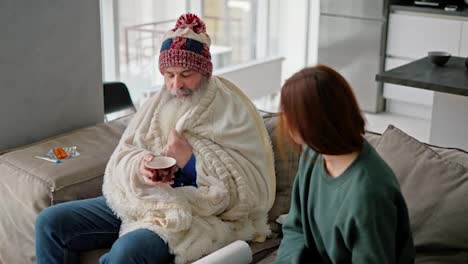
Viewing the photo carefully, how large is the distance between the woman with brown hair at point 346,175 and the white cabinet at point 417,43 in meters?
3.62

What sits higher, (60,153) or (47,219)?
(60,153)

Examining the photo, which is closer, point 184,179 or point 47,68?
point 184,179

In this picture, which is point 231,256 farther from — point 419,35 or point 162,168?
point 419,35

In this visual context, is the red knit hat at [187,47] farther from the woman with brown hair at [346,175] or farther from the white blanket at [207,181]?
the woman with brown hair at [346,175]

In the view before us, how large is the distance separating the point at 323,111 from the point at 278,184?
3.28ft

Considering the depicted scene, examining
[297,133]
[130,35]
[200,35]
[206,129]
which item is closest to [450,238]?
[297,133]

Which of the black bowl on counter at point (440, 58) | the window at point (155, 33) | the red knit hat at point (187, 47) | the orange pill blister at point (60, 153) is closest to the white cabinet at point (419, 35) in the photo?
the window at point (155, 33)

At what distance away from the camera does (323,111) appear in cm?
146

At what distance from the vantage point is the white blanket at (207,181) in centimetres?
213

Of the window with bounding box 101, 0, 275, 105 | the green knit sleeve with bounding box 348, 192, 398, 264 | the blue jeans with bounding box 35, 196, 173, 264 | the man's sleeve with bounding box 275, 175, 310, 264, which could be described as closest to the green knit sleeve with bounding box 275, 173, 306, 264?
the man's sleeve with bounding box 275, 175, 310, 264

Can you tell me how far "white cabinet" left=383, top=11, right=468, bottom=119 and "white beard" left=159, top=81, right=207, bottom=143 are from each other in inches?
121

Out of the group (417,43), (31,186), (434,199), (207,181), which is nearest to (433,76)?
(434,199)

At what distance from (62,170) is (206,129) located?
56cm

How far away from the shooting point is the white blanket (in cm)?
213
